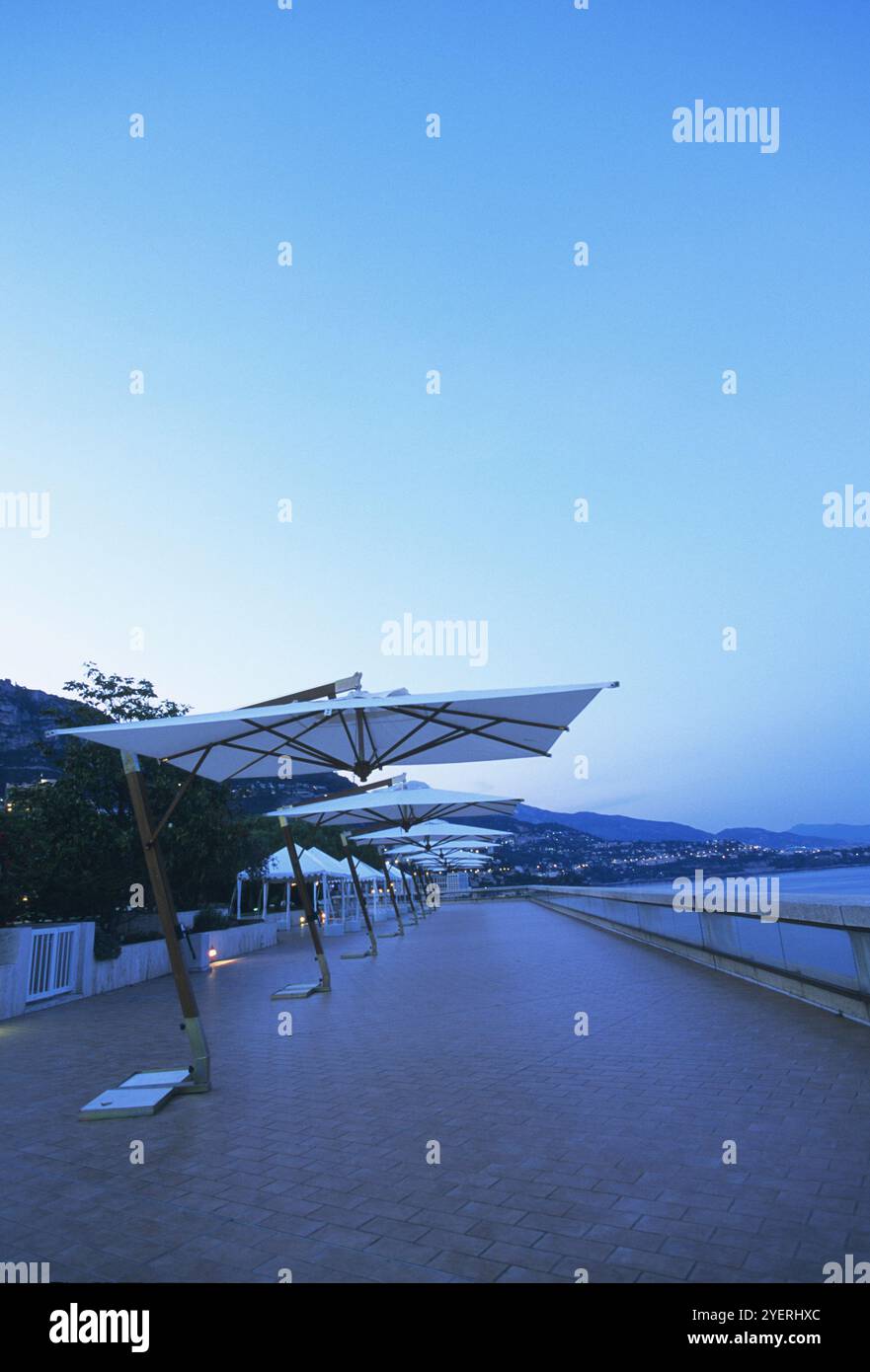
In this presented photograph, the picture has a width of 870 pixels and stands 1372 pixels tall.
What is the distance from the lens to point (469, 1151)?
4426mm

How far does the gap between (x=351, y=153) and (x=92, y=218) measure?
211 inches

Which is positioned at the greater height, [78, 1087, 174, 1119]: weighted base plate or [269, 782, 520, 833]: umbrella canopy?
[269, 782, 520, 833]: umbrella canopy

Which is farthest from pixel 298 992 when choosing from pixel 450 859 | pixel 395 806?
pixel 450 859

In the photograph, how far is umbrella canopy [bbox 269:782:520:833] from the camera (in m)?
13.9

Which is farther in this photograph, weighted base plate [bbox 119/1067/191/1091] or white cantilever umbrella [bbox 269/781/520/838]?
white cantilever umbrella [bbox 269/781/520/838]

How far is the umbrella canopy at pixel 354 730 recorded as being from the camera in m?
6.24

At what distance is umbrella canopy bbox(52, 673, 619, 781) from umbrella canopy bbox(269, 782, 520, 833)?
3.84m

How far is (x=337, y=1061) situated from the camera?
7199 millimetres

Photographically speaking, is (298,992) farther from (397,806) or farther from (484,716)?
(484,716)

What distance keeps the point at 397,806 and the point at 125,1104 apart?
34.1 feet

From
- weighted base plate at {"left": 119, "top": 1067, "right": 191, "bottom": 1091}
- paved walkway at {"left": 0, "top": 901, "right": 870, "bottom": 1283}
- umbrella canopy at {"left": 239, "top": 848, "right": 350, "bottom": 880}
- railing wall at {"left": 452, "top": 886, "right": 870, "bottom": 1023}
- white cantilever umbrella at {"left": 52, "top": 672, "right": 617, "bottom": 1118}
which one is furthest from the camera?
umbrella canopy at {"left": 239, "top": 848, "right": 350, "bottom": 880}

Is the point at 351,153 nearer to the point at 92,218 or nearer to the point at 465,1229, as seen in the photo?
the point at 92,218

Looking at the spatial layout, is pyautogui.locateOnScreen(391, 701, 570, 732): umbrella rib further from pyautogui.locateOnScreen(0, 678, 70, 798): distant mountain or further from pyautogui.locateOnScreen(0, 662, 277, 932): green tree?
pyautogui.locateOnScreen(0, 678, 70, 798): distant mountain

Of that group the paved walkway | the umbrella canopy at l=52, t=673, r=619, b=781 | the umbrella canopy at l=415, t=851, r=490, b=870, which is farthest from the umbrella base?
the umbrella canopy at l=415, t=851, r=490, b=870
